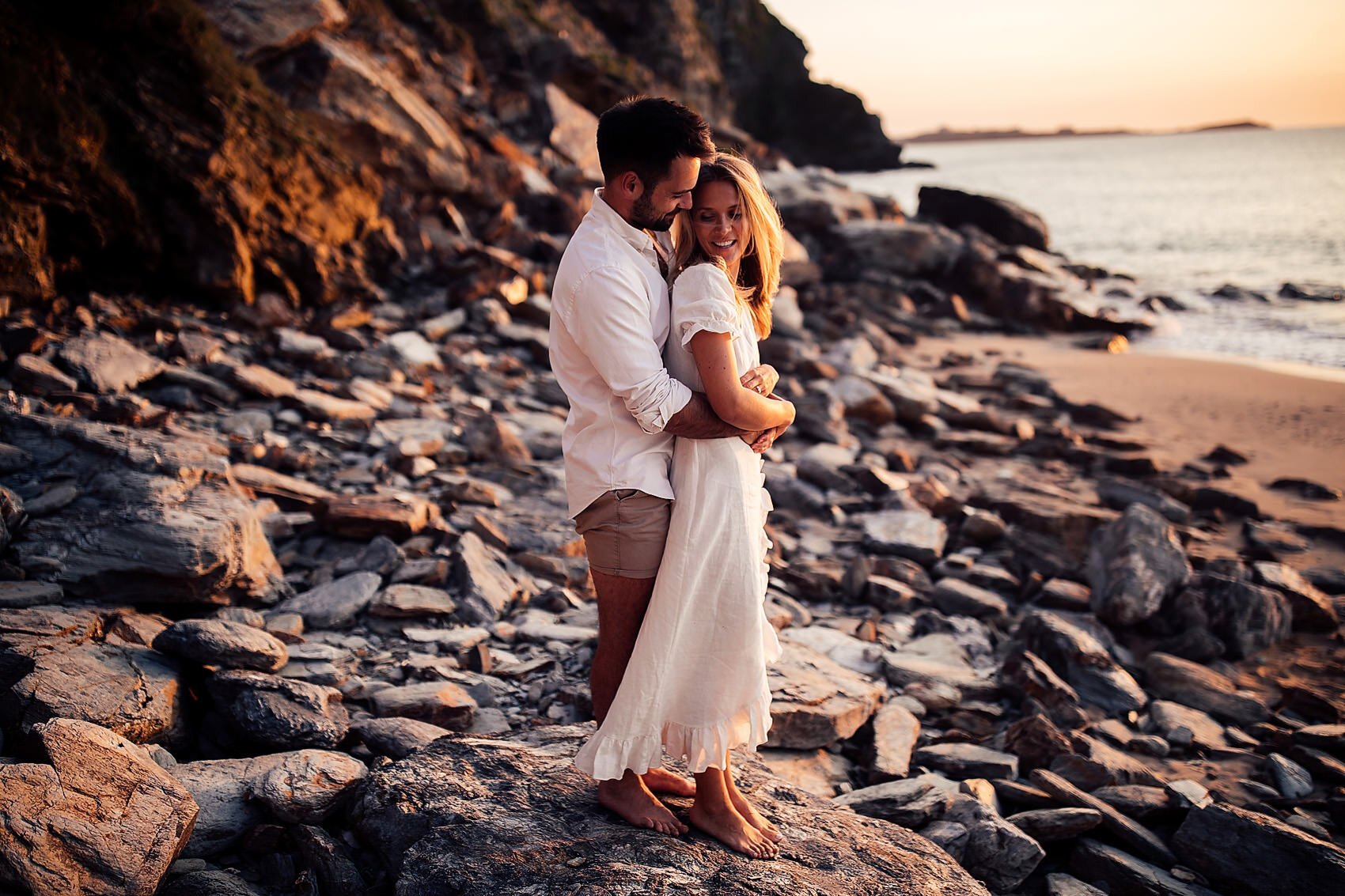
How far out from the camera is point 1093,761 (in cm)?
406

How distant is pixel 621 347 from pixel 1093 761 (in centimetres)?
308

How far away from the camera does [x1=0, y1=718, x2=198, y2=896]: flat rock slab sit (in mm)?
2238

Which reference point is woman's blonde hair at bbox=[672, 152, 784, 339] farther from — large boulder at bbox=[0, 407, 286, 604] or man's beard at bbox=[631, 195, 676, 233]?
large boulder at bbox=[0, 407, 286, 604]

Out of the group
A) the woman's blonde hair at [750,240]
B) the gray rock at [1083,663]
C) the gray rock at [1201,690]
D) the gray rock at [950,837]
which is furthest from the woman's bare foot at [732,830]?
the gray rock at [1201,690]

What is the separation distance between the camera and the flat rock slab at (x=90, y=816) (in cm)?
224

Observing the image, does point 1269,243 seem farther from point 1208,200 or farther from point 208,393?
point 208,393

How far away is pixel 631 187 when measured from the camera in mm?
2566

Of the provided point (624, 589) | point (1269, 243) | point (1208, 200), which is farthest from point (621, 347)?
point (1208, 200)

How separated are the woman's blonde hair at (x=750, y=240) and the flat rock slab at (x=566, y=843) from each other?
64.3 inches

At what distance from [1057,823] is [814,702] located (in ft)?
3.51

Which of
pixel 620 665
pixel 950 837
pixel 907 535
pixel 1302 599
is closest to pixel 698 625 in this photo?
pixel 620 665

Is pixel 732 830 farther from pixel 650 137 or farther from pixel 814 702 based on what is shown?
pixel 650 137

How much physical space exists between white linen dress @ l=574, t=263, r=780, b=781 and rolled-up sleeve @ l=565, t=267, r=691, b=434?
0.15 meters

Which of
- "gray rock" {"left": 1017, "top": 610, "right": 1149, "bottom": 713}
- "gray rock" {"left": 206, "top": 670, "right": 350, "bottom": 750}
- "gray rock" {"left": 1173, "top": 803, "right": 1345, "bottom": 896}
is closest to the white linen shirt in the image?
"gray rock" {"left": 206, "top": 670, "right": 350, "bottom": 750}
